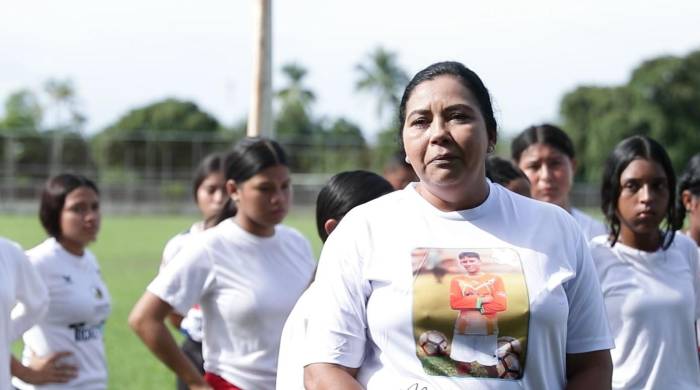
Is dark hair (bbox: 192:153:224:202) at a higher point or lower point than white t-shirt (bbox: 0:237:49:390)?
higher

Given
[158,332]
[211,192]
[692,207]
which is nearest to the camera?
[158,332]

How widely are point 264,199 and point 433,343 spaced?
7.63 feet

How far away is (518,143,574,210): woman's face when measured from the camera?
5469mm

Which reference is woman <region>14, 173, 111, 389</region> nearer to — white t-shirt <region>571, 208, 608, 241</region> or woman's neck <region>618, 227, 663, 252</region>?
white t-shirt <region>571, 208, 608, 241</region>

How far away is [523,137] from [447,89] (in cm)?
291

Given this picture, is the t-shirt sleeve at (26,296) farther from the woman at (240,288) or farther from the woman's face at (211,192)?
the woman's face at (211,192)

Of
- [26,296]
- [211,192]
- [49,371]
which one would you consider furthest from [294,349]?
[211,192]

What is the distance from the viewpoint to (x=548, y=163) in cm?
551

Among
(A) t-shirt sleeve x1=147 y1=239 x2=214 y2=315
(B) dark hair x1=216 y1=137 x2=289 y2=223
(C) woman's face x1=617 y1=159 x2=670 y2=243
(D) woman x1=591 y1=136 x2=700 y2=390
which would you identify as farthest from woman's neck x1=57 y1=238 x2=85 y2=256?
(C) woman's face x1=617 y1=159 x2=670 y2=243

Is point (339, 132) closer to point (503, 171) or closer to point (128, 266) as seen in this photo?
point (128, 266)

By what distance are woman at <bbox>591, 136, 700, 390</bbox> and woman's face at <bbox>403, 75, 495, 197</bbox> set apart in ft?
5.55

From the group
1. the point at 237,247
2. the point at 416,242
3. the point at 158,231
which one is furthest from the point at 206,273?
the point at 158,231

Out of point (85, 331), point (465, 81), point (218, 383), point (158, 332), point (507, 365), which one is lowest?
point (85, 331)

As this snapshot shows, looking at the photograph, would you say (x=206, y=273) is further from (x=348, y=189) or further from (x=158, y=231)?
(x=158, y=231)
